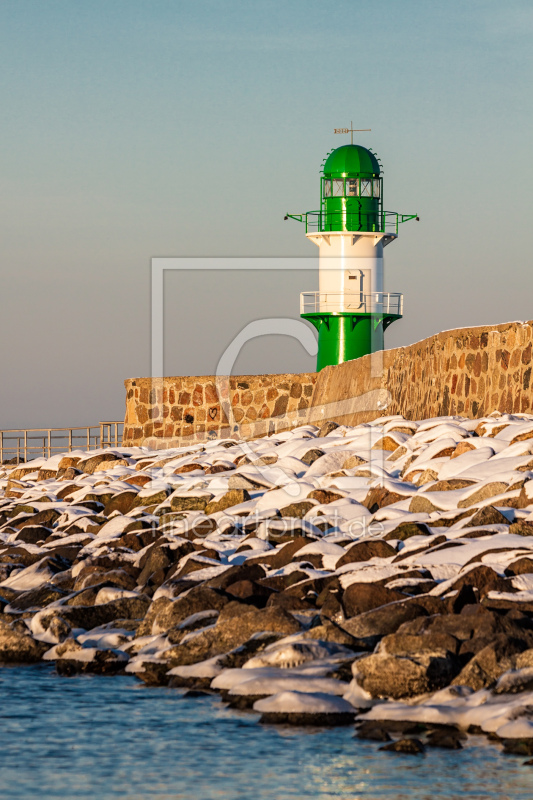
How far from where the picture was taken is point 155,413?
64.0ft

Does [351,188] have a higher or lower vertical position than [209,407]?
higher

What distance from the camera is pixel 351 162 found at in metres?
25.7

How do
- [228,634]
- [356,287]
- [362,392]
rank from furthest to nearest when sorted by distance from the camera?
[356,287] < [362,392] < [228,634]

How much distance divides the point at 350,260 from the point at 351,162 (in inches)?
84.0

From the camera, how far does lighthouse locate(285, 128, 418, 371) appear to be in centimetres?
2553

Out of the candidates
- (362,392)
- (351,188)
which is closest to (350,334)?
(351,188)

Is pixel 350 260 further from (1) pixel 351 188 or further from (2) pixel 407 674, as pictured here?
(2) pixel 407 674

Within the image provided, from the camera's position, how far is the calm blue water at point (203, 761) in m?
4.32

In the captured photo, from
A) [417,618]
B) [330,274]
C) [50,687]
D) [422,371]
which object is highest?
[330,274]

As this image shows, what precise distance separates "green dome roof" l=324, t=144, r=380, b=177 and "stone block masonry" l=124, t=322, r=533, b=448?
8.55 meters

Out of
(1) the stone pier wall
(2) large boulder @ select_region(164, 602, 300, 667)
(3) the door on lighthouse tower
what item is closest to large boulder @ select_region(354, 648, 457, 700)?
(2) large boulder @ select_region(164, 602, 300, 667)

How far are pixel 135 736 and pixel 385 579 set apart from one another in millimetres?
2079

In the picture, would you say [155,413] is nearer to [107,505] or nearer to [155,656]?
[107,505]

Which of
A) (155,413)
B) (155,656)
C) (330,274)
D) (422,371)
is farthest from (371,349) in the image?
(155,656)
